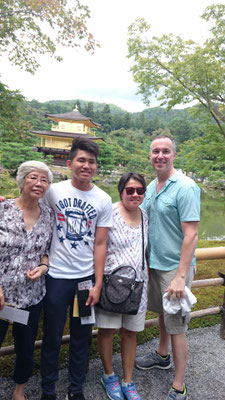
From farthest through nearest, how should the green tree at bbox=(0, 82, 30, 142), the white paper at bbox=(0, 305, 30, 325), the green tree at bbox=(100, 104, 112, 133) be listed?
the green tree at bbox=(100, 104, 112, 133)
the green tree at bbox=(0, 82, 30, 142)
the white paper at bbox=(0, 305, 30, 325)

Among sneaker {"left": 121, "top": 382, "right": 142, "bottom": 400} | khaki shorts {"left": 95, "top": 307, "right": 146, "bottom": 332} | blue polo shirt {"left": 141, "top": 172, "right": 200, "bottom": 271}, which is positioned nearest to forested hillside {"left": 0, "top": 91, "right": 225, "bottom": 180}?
blue polo shirt {"left": 141, "top": 172, "right": 200, "bottom": 271}

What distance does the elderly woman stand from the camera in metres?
1.30

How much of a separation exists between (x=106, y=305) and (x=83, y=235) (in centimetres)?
42

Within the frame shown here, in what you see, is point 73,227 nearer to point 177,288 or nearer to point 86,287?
point 86,287

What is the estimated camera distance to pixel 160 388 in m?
1.70

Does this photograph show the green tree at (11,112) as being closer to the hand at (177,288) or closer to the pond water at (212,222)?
the hand at (177,288)

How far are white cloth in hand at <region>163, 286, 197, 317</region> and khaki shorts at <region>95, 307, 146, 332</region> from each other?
0.57 feet

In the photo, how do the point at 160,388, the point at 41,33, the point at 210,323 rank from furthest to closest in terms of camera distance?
the point at 41,33 → the point at 210,323 → the point at 160,388

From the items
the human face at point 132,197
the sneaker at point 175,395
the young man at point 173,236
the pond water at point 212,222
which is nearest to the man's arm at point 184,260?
the young man at point 173,236

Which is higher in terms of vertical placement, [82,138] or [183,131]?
[183,131]

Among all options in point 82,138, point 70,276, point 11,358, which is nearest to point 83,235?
point 70,276

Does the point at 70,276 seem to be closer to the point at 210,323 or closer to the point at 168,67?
the point at 210,323

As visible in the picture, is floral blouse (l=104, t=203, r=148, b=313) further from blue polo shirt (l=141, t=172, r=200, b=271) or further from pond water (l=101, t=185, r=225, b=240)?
pond water (l=101, t=185, r=225, b=240)

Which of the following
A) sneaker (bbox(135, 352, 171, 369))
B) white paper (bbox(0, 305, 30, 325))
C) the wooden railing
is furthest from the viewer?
the wooden railing
